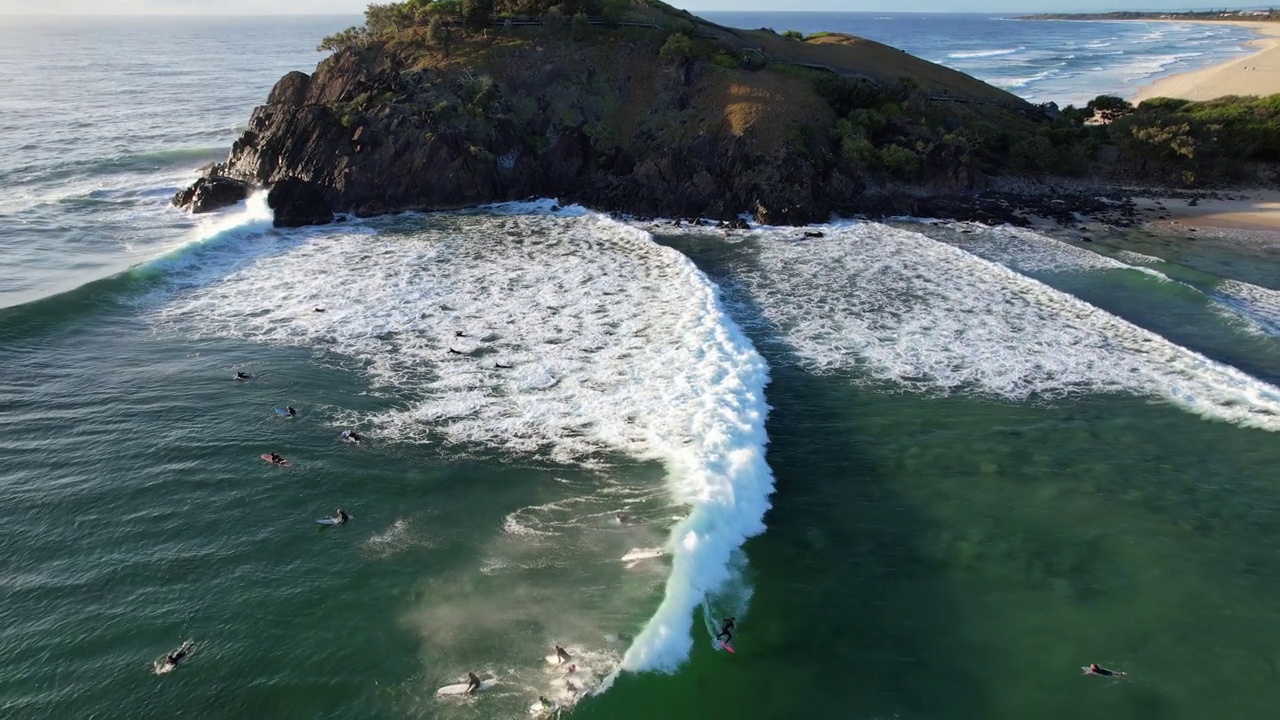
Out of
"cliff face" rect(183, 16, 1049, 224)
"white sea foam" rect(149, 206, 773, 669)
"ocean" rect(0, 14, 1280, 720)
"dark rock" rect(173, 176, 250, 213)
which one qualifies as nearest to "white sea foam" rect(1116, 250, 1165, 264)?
"ocean" rect(0, 14, 1280, 720)

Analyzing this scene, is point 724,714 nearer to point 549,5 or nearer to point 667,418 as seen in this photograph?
point 667,418

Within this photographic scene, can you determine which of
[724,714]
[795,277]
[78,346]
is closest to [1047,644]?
[724,714]

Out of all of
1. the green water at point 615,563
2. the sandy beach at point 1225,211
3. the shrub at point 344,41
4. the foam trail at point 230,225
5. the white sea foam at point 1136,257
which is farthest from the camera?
the shrub at point 344,41

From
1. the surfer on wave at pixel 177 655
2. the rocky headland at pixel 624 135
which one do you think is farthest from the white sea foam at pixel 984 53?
the surfer on wave at pixel 177 655

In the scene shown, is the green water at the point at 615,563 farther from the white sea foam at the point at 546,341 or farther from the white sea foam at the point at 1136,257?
the white sea foam at the point at 1136,257

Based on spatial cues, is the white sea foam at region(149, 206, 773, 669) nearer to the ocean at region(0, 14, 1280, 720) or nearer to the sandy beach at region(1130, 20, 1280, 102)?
the ocean at region(0, 14, 1280, 720)

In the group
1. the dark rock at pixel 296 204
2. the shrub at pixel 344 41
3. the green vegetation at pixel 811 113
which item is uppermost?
the shrub at pixel 344 41
